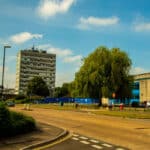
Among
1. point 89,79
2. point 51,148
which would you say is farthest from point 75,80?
point 51,148

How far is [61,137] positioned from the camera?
67.3 feet

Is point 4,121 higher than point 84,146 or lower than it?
higher

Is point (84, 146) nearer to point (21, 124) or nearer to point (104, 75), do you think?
point (21, 124)

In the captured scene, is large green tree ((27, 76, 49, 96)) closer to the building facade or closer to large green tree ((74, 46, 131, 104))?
the building facade

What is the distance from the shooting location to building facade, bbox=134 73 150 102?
13138 centimetres

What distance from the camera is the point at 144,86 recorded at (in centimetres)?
13350

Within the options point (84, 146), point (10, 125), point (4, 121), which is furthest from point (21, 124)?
point (84, 146)

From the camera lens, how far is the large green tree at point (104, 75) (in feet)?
254

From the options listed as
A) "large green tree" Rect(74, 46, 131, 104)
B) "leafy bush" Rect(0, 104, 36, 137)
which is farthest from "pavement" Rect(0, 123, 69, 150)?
"large green tree" Rect(74, 46, 131, 104)

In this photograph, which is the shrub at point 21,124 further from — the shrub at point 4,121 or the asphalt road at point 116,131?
the asphalt road at point 116,131

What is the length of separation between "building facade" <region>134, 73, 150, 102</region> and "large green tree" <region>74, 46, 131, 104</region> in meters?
52.4

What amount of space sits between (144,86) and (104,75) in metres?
57.5

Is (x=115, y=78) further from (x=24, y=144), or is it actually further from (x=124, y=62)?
(x=24, y=144)

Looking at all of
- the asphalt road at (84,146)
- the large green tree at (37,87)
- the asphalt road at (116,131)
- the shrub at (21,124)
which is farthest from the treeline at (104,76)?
the large green tree at (37,87)
